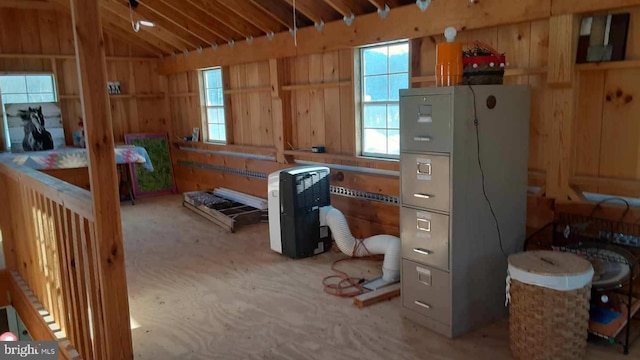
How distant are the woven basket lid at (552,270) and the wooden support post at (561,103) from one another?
70cm

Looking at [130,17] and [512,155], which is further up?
[130,17]

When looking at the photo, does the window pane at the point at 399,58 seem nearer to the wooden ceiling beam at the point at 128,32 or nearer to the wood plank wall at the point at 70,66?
the wooden ceiling beam at the point at 128,32

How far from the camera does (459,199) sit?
2848 mm

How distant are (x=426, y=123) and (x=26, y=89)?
659 cm

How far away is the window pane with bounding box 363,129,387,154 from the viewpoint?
4672mm

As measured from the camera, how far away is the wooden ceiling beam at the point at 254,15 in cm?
521

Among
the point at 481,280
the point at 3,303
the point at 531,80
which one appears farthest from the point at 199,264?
the point at 531,80

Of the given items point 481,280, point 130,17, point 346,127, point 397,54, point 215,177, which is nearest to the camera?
point 481,280

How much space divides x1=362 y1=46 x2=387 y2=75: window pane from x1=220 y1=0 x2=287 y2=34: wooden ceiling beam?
48.5 inches

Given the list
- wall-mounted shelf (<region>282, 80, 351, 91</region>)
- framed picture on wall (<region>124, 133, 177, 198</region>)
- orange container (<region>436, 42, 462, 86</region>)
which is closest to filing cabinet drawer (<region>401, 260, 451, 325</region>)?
orange container (<region>436, 42, 462, 86</region>)

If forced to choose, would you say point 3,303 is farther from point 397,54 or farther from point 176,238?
point 397,54

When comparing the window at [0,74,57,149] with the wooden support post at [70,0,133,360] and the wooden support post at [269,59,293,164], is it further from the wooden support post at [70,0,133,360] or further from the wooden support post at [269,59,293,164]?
the wooden support post at [70,0,133,360]

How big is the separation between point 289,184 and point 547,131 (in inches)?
83.6

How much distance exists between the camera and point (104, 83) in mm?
1959
